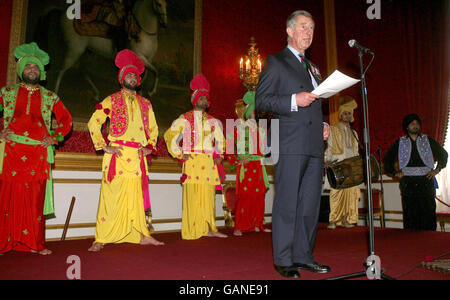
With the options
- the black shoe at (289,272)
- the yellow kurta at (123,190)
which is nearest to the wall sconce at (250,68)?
the yellow kurta at (123,190)

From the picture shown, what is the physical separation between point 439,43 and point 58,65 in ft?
20.6

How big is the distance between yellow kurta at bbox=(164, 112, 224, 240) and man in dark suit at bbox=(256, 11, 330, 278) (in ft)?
7.28

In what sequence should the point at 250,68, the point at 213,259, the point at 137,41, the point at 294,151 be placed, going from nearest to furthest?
the point at 294,151 < the point at 213,259 < the point at 137,41 < the point at 250,68

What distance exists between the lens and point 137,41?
17.7 ft

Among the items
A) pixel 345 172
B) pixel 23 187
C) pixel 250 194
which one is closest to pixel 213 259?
pixel 345 172

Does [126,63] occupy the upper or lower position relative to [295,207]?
upper

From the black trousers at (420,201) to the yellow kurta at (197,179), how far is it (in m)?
3.00

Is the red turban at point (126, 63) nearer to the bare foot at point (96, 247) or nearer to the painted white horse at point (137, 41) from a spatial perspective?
the painted white horse at point (137, 41)

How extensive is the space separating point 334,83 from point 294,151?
55 cm

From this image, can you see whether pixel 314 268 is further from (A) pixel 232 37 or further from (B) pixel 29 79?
(A) pixel 232 37

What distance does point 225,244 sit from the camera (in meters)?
4.03

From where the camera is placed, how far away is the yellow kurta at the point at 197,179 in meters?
4.60

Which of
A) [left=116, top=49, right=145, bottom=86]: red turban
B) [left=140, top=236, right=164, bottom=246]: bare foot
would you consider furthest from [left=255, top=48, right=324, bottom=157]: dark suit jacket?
[left=140, top=236, right=164, bottom=246]: bare foot

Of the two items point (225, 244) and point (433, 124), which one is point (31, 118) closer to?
point (225, 244)
